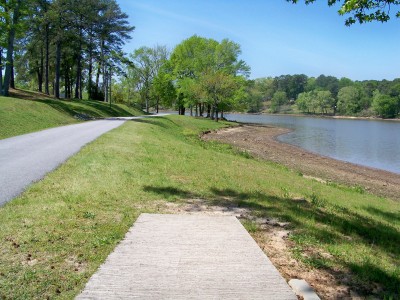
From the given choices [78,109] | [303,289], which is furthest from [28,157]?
[78,109]

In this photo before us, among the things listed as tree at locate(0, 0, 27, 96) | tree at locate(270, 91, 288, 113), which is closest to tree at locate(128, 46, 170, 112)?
tree at locate(0, 0, 27, 96)

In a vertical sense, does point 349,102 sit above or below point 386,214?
above

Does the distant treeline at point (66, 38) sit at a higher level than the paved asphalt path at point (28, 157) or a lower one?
higher

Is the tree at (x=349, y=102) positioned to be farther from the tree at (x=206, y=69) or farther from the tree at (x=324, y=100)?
the tree at (x=206, y=69)

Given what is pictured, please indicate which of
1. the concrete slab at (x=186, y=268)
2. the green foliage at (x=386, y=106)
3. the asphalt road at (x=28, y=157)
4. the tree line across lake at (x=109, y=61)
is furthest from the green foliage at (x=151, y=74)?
the green foliage at (x=386, y=106)

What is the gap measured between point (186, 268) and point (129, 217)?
2.45 meters

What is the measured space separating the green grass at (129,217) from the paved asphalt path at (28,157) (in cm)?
45

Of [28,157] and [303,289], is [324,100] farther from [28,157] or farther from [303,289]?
[303,289]

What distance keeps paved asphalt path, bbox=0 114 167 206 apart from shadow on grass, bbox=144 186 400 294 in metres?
3.01

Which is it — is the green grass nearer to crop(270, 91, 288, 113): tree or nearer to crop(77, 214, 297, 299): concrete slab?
crop(77, 214, 297, 299): concrete slab

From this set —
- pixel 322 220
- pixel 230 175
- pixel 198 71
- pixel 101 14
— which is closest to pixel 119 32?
pixel 101 14

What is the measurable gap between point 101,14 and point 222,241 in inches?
2124

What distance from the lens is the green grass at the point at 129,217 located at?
4605 millimetres

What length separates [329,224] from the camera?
25.1ft
